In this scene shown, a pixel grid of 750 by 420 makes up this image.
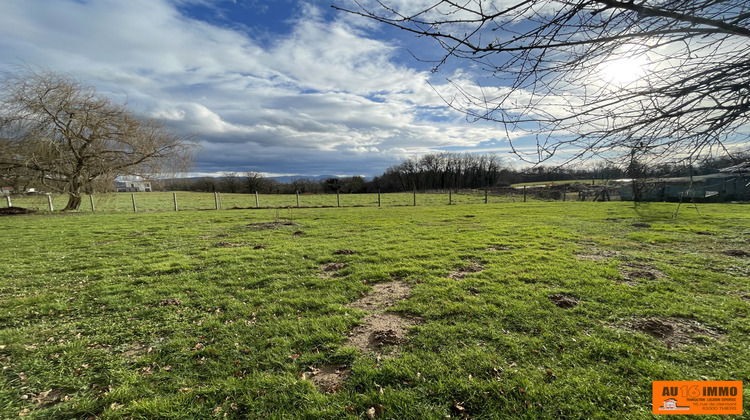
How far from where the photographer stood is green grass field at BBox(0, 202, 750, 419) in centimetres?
248

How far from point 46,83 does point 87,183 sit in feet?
20.1

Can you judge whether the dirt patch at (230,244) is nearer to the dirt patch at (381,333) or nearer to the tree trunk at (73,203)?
the dirt patch at (381,333)

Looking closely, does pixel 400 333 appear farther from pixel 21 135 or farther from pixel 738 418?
pixel 21 135

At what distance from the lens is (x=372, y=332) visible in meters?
3.56

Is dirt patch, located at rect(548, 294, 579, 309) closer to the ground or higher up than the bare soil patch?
closer to the ground

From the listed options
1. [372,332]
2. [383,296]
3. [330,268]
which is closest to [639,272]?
[383,296]

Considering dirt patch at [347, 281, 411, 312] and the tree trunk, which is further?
the tree trunk

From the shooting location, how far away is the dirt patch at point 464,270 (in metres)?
5.42

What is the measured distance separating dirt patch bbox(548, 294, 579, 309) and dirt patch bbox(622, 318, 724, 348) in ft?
2.01

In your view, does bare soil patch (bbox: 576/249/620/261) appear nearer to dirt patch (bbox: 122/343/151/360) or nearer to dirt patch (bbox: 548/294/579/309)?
dirt patch (bbox: 548/294/579/309)

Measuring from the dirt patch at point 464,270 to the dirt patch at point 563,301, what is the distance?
150cm

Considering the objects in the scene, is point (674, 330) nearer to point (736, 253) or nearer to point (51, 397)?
point (736, 253)

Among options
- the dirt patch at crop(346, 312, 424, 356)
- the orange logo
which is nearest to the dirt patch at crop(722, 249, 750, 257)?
the orange logo

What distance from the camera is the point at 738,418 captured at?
220 centimetres
